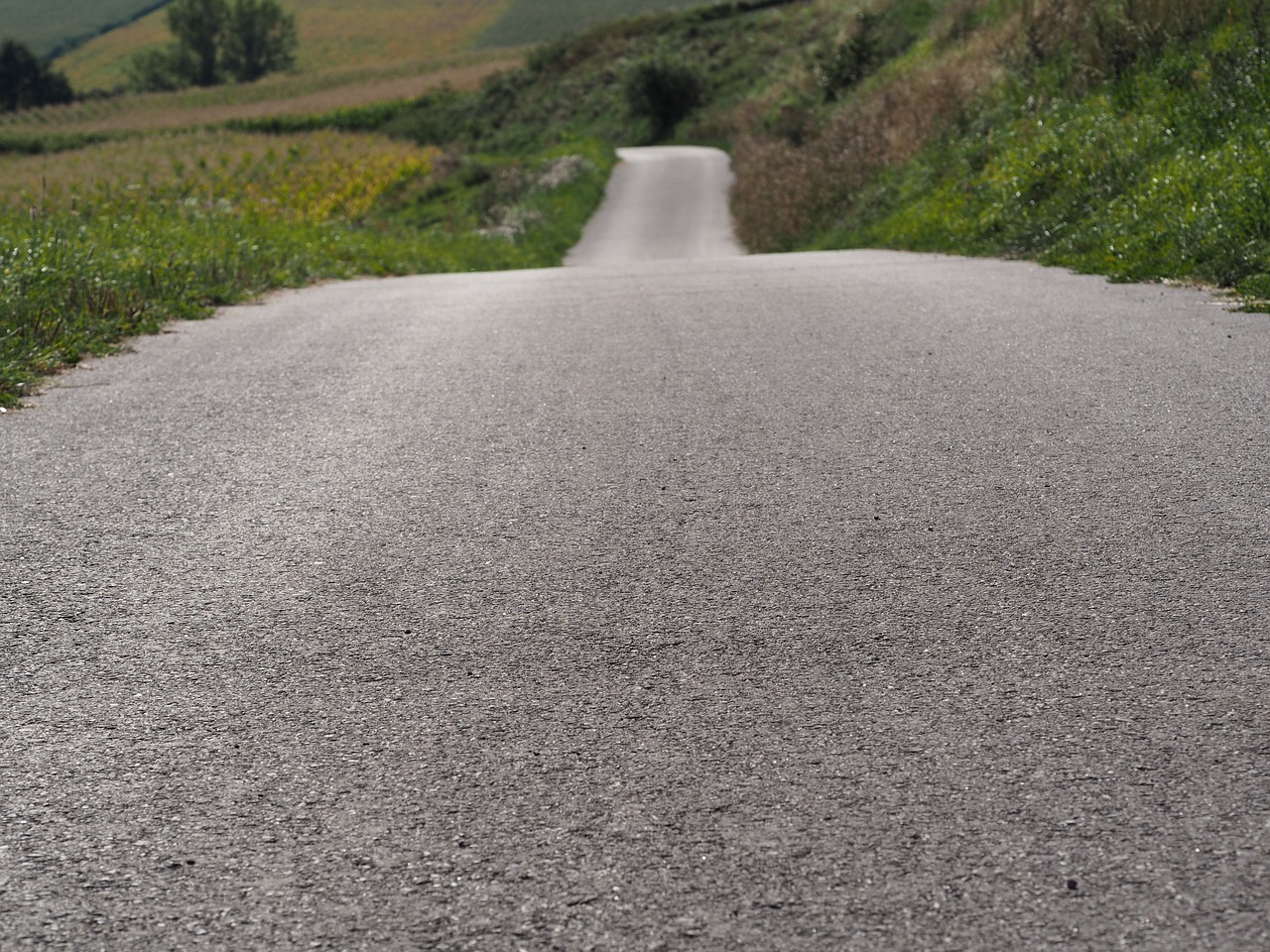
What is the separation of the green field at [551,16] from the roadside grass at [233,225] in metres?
75.0

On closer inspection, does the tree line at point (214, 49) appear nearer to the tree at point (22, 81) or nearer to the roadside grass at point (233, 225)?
the tree at point (22, 81)

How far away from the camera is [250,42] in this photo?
370ft

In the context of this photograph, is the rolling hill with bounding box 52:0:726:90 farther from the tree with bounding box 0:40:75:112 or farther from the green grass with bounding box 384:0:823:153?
the green grass with bounding box 384:0:823:153

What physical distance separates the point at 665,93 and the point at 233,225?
131 ft

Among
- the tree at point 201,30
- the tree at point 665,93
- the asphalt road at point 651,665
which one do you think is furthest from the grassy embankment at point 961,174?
the tree at point 201,30

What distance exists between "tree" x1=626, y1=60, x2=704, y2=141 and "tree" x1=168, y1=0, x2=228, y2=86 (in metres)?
68.9

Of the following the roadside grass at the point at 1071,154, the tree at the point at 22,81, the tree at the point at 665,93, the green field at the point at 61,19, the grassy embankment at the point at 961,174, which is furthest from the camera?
the green field at the point at 61,19

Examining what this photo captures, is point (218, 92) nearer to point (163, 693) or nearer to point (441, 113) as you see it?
point (441, 113)

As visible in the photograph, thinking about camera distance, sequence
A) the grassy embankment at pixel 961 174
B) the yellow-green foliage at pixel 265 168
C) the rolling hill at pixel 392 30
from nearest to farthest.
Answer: the grassy embankment at pixel 961 174 → the yellow-green foliage at pixel 265 168 → the rolling hill at pixel 392 30

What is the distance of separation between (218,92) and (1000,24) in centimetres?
6565

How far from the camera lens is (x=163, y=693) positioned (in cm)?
319

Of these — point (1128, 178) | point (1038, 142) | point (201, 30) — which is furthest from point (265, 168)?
point (201, 30)

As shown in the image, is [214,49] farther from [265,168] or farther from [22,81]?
[265,168]

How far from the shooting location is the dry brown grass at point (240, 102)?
224ft
